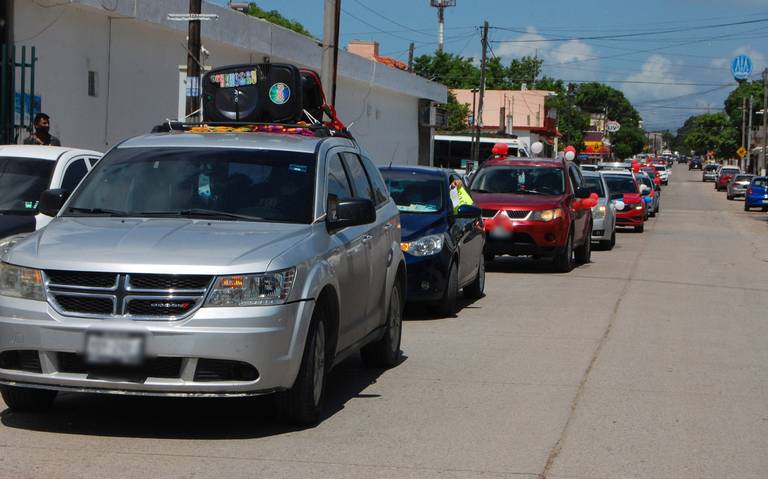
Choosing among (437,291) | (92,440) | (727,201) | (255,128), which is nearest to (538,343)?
(437,291)

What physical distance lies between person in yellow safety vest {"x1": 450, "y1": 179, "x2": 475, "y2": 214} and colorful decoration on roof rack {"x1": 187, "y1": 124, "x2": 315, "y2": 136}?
16.8 ft

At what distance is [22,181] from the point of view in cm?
1115

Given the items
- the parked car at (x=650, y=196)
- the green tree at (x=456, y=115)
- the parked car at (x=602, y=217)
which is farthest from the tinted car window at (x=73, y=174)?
the green tree at (x=456, y=115)

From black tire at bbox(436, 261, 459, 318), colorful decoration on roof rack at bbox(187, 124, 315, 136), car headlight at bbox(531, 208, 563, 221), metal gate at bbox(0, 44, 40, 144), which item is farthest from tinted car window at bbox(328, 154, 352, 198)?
car headlight at bbox(531, 208, 563, 221)

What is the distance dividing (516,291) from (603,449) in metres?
9.28

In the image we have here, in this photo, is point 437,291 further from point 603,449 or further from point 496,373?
point 603,449

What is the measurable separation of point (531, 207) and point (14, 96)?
8341 millimetres

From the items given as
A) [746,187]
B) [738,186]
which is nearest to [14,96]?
[746,187]

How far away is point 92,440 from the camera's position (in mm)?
6723

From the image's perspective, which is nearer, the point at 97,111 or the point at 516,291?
the point at 516,291

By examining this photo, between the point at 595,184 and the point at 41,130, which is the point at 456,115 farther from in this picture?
the point at 41,130

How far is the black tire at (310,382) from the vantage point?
273 inches

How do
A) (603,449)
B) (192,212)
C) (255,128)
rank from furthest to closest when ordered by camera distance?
(255,128)
(192,212)
(603,449)

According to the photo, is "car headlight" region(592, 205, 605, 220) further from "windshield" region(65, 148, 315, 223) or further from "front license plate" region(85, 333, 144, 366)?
"front license plate" region(85, 333, 144, 366)
